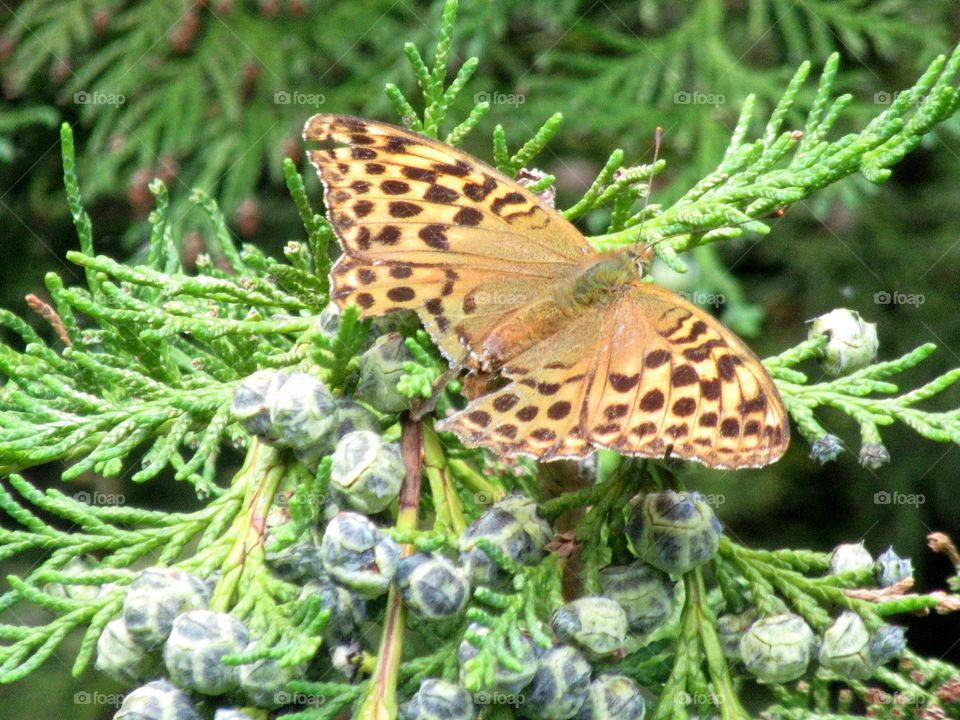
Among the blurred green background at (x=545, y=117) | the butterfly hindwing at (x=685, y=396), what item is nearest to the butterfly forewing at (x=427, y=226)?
the butterfly hindwing at (x=685, y=396)

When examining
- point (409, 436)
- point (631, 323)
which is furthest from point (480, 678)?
point (631, 323)

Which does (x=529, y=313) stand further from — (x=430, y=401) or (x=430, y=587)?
(x=430, y=587)

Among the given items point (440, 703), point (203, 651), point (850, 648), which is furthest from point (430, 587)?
point (850, 648)

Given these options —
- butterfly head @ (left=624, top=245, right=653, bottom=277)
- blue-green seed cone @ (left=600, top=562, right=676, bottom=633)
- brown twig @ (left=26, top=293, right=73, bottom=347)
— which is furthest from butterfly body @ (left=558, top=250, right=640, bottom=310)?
brown twig @ (left=26, top=293, right=73, bottom=347)

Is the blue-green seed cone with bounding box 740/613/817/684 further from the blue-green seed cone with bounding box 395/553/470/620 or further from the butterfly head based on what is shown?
the butterfly head

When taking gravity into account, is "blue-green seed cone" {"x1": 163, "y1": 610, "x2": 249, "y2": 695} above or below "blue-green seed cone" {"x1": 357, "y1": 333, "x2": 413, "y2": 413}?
below
